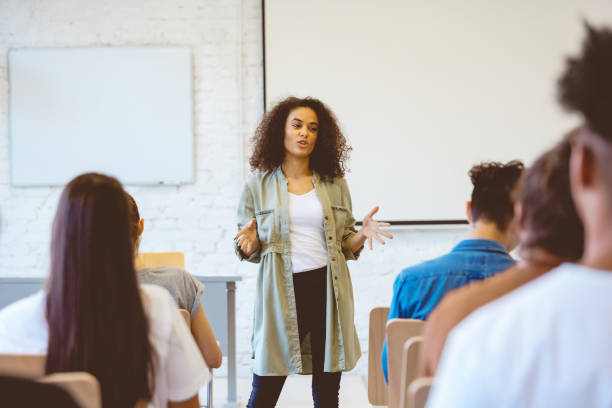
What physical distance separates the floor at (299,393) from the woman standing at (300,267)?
0.93 m

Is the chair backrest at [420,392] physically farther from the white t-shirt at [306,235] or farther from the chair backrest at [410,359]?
the white t-shirt at [306,235]

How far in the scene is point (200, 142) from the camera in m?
3.62

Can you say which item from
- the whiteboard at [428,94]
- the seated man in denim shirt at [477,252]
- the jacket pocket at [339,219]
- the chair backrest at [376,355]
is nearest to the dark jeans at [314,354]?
the jacket pocket at [339,219]

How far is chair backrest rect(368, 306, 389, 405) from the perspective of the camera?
175 cm

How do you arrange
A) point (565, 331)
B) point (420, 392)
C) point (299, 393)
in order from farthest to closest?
point (299, 393) < point (420, 392) < point (565, 331)

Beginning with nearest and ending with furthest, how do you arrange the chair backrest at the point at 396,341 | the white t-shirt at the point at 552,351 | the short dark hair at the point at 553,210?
→ the white t-shirt at the point at 552,351 < the short dark hair at the point at 553,210 < the chair backrest at the point at 396,341

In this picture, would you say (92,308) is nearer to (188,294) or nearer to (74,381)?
(74,381)

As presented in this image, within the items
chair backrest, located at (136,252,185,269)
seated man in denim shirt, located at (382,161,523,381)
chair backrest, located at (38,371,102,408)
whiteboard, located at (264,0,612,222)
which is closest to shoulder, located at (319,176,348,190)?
chair backrest, located at (136,252,185,269)

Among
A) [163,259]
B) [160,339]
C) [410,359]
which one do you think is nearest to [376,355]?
[410,359]

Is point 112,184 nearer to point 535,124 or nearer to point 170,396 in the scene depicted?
point 170,396

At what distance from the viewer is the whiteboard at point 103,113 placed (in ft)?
11.8

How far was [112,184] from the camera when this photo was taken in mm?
1032

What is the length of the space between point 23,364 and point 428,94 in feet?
9.96

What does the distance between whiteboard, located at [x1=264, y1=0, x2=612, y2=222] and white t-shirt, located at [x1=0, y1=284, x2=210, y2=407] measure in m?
2.52
